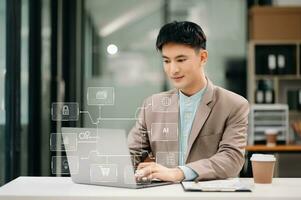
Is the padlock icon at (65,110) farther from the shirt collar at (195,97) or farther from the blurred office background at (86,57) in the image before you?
the shirt collar at (195,97)

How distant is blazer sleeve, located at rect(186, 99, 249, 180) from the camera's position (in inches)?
64.5

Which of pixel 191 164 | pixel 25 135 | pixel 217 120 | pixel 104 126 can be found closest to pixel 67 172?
pixel 104 126

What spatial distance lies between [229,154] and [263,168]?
120 mm

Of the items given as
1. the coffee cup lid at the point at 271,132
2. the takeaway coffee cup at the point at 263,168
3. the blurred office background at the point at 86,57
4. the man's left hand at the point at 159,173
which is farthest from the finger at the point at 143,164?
the coffee cup lid at the point at 271,132

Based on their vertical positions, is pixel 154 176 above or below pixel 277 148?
above

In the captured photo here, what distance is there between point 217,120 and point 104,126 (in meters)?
0.44

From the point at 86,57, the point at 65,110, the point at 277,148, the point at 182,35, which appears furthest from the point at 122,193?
the point at 86,57

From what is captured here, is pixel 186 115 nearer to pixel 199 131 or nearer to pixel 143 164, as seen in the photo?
pixel 199 131

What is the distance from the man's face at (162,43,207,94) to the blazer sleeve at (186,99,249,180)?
19 centimetres

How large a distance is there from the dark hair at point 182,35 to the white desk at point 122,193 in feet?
1.62

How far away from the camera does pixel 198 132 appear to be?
179 cm

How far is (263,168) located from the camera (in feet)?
5.49

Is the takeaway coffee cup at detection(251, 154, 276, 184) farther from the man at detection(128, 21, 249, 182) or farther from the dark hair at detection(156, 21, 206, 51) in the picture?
the dark hair at detection(156, 21, 206, 51)

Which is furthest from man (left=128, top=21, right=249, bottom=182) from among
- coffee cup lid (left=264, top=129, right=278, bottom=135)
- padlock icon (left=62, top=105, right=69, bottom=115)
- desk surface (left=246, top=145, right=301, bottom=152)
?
coffee cup lid (left=264, top=129, right=278, bottom=135)
